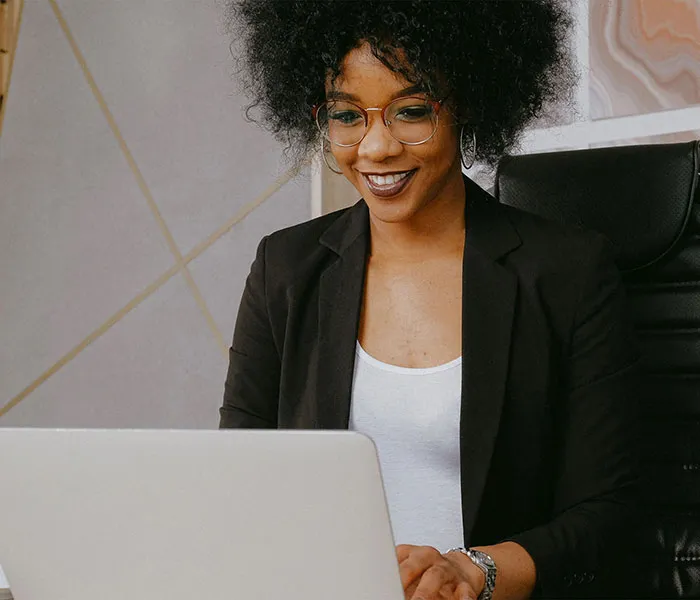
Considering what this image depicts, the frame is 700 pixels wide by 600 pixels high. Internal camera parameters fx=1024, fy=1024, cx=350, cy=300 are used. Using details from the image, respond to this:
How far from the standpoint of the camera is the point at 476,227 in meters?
1.41

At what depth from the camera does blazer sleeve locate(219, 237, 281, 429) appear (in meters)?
1.45

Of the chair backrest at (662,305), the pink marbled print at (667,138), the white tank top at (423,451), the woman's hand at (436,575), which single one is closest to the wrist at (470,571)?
the woman's hand at (436,575)

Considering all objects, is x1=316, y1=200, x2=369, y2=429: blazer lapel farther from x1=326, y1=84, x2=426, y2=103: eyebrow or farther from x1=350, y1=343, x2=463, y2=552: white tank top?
x1=326, y1=84, x2=426, y2=103: eyebrow

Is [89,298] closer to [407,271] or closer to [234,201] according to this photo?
[234,201]

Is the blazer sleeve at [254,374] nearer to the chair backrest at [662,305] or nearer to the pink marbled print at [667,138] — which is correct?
the chair backrest at [662,305]

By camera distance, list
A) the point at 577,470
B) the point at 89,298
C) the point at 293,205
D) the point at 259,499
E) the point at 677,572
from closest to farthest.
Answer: the point at 259,499, the point at 577,470, the point at 677,572, the point at 293,205, the point at 89,298

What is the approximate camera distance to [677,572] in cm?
141

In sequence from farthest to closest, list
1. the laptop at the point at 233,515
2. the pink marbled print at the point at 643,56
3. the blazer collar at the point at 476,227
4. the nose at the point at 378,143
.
→ the pink marbled print at the point at 643,56 < the blazer collar at the point at 476,227 < the nose at the point at 378,143 < the laptop at the point at 233,515

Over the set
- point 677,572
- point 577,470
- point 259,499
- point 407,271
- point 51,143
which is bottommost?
point 677,572

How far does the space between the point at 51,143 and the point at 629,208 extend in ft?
5.43

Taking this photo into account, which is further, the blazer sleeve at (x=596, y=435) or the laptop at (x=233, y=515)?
the blazer sleeve at (x=596, y=435)

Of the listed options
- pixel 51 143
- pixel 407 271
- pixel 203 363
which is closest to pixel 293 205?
pixel 203 363

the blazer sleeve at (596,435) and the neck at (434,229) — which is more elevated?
the neck at (434,229)

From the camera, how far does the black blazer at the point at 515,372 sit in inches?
50.7
